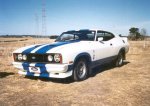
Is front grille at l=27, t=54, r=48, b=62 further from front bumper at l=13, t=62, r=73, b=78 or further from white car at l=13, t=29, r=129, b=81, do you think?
front bumper at l=13, t=62, r=73, b=78

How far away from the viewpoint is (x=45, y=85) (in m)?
6.11

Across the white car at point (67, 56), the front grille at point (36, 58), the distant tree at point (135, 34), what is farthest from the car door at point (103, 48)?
the distant tree at point (135, 34)

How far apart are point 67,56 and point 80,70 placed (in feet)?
3.25

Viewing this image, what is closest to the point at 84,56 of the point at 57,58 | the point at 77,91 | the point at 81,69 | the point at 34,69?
the point at 81,69

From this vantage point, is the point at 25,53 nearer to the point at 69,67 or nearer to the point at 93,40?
the point at 69,67

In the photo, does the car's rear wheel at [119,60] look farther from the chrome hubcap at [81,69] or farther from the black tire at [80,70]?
the chrome hubcap at [81,69]

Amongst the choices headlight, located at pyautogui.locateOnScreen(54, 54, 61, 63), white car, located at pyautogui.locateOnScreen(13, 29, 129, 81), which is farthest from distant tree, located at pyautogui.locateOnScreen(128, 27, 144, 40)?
headlight, located at pyautogui.locateOnScreen(54, 54, 61, 63)

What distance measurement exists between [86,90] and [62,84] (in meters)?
0.98

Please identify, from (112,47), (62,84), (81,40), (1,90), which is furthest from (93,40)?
(1,90)

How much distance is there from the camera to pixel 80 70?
657 cm

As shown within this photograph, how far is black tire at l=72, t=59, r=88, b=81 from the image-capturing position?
20.6 ft

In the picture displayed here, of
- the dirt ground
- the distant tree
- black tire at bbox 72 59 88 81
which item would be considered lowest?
the dirt ground

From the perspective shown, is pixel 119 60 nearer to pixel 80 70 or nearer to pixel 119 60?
pixel 119 60

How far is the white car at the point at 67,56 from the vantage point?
Answer: 5812mm
